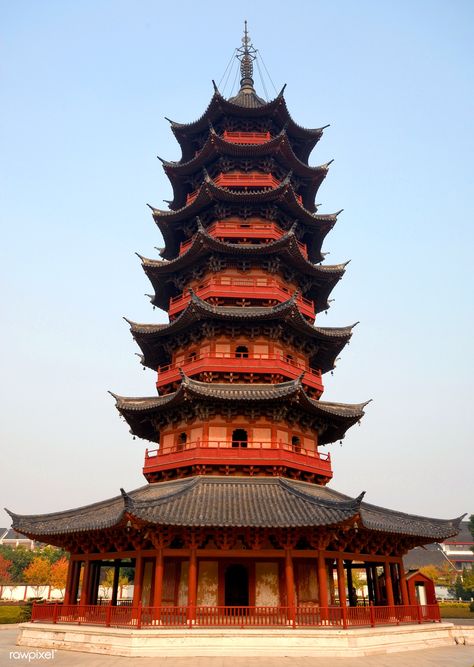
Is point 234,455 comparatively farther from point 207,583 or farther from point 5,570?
point 5,570

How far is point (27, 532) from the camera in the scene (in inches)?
829

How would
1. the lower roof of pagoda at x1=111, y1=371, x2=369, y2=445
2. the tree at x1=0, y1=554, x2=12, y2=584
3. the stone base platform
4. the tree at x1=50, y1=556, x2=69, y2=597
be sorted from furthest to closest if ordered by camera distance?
the tree at x1=0, y1=554, x2=12, y2=584 < the tree at x1=50, y1=556, x2=69, y2=597 < the lower roof of pagoda at x1=111, y1=371, x2=369, y2=445 < the stone base platform

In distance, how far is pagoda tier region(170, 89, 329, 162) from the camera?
29.2 meters

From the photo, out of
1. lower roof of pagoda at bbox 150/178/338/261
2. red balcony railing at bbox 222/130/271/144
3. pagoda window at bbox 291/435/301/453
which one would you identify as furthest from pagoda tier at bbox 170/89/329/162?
pagoda window at bbox 291/435/301/453

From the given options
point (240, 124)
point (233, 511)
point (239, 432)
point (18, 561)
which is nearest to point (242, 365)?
point (239, 432)

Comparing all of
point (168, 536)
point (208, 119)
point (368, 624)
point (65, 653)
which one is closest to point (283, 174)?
point (208, 119)

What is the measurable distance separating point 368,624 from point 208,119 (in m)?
26.0

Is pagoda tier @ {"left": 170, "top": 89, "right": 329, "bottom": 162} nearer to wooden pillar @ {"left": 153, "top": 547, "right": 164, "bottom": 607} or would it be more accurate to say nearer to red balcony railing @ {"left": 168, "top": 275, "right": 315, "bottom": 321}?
red balcony railing @ {"left": 168, "top": 275, "right": 315, "bottom": 321}

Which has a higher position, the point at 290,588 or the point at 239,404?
the point at 239,404

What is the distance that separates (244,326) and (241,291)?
75.7 inches

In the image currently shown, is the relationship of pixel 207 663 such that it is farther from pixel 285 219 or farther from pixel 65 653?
pixel 285 219

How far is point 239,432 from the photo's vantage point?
21969 millimetres

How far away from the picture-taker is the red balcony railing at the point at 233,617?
54.6 feet

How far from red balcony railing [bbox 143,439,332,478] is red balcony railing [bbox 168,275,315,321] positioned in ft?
23.0
